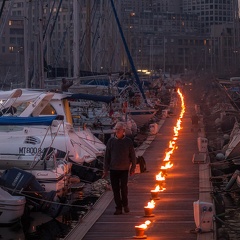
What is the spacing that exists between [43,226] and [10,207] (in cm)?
113

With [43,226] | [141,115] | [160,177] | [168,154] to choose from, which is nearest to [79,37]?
[141,115]

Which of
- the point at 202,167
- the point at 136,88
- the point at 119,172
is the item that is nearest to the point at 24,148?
the point at 202,167

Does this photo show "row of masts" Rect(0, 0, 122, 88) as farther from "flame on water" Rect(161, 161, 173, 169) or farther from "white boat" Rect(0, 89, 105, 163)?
"flame on water" Rect(161, 161, 173, 169)

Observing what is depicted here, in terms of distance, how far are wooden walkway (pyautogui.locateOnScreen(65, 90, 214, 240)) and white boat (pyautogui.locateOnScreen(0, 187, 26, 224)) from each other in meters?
1.46

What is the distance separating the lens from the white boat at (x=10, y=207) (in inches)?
646

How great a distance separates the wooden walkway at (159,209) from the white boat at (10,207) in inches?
57.4

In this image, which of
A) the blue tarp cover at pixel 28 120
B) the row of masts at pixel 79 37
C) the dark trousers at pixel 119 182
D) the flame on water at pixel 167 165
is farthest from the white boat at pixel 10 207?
the row of masts at pixel 79 37

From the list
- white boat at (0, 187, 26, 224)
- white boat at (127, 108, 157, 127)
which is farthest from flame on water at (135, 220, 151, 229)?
white boat at (127, 108, 157, 127)

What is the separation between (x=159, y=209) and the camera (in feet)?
52.7

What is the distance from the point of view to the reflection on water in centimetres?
1644

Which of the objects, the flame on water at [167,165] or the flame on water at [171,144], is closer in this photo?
the flame on water at [167,165]

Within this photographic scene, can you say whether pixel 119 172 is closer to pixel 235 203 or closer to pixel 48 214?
pixel 48 214

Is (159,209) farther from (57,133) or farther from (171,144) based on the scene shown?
(171,144)

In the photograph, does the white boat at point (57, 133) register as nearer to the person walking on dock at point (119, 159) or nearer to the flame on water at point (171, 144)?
the flame on water at point (171, 144)
